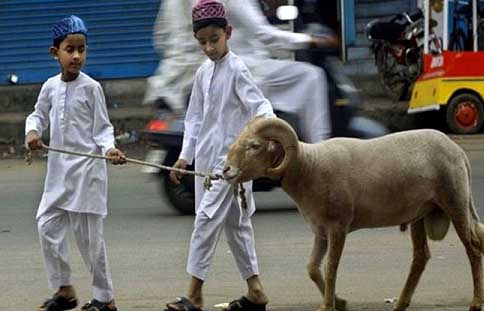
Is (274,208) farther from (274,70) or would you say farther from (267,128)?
(267,128)

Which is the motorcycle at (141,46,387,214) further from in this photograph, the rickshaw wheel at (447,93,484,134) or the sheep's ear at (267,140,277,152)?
the rickshaw wheel at (447,93,484,134)

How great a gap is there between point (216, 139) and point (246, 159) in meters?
0.47

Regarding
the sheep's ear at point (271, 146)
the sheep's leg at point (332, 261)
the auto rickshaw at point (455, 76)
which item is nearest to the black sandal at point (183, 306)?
the sheep's leg at point (332, 261)

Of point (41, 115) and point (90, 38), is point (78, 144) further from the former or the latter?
point (90, 38)

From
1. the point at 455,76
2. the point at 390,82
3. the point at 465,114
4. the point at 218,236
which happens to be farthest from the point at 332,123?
the point at 390,82

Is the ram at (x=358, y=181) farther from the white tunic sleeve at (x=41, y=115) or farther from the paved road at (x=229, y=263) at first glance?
the white tunic sleeve at (x=41, y=115)

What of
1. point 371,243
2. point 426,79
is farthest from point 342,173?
point 426,79

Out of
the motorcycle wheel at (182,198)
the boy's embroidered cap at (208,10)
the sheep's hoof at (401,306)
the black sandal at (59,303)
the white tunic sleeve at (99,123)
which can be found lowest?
the motorcycle wheel at (182,198)

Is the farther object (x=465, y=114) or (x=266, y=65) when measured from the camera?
(x=465, y=114)

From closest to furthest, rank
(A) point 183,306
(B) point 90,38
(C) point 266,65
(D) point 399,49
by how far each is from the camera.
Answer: (A) point 183,306, (C) point 266,65, (D) point 399,49, (B) point 90,38

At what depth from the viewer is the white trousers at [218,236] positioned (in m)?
7.07

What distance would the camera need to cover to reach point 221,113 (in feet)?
23.5

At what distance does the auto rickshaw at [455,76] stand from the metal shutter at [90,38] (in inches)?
197

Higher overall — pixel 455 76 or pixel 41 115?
pixel 41 115
